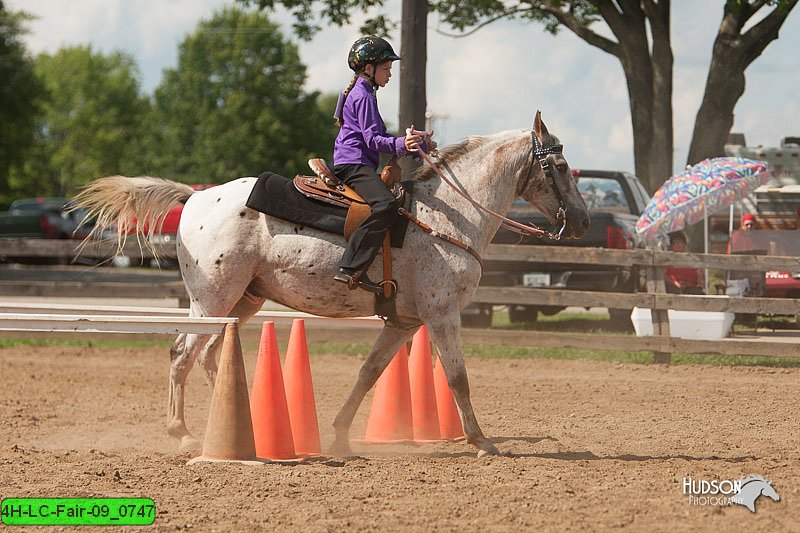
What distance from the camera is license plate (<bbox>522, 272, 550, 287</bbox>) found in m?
15.1

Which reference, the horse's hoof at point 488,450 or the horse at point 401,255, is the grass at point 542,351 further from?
the horse's hoof at point 488,450

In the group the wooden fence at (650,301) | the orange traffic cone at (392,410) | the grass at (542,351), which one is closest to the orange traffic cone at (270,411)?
the orange traffic cone at (392,410)

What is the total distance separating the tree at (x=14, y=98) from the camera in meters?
34.0

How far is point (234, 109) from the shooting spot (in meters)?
60.2

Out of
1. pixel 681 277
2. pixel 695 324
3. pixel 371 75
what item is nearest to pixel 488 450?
pixel 371 75

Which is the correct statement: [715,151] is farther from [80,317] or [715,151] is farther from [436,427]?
[80,317]

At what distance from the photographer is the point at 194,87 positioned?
63625 millimetres

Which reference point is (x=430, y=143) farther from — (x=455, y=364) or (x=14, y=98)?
(x=14, y=98)

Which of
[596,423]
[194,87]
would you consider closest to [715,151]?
[596,423]

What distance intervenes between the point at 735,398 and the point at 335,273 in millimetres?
4692

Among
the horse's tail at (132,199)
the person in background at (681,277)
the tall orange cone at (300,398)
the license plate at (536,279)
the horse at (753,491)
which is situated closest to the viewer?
the horse at (753,491)

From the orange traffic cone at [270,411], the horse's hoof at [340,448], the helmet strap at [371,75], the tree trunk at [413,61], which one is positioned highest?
the tree trunk at [413,61]

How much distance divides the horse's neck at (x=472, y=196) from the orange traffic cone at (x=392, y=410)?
1.22m

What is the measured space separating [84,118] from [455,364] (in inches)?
2887
